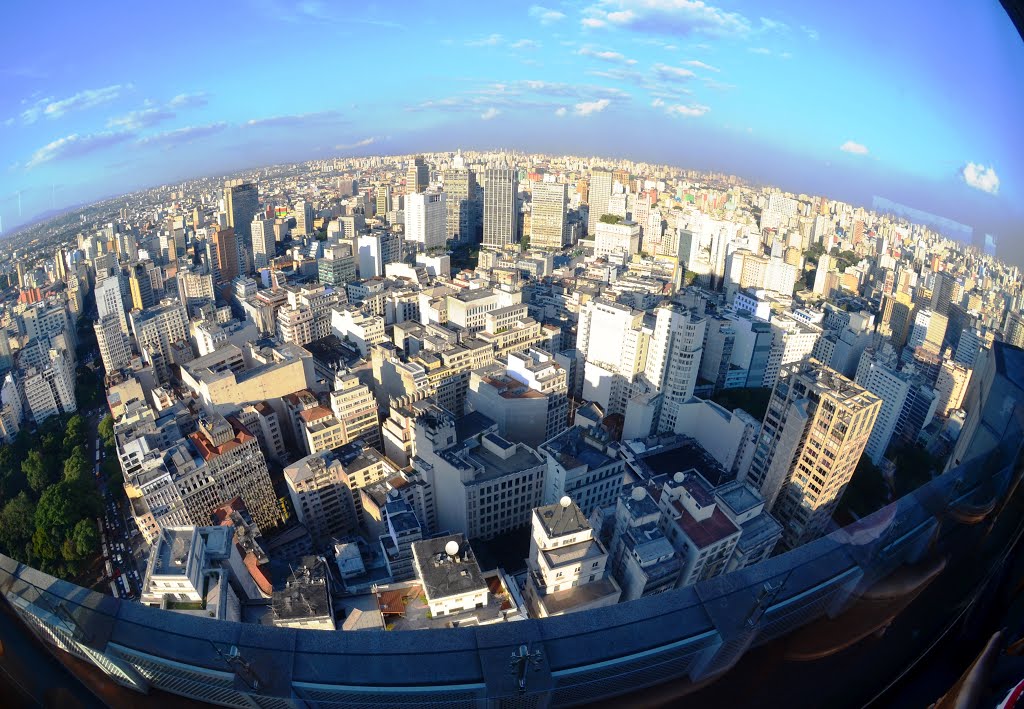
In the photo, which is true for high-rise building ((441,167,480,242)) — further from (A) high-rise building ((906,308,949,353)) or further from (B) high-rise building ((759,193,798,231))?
(A) high-rise building ((906,308,949,353))

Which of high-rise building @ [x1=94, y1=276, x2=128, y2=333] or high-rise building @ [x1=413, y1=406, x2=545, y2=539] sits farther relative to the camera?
high-rise building @ [x1=94, y1=276, x2=128, y2=333]

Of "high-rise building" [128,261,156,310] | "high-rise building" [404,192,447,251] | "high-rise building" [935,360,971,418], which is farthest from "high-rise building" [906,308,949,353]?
"high-rise building" [128,261,156,310]

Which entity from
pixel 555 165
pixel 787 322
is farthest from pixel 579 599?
pixel 555 165

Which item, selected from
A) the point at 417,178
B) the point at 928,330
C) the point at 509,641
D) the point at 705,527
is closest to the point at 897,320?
the point at 928,330

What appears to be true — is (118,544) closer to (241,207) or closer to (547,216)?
(547,216)

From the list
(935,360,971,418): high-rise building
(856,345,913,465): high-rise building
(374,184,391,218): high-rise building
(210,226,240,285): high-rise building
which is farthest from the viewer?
(374,184,391,218): high-rise building

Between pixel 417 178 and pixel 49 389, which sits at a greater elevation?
pixel 417 178

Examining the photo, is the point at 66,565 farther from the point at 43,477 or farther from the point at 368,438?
the point at 368,438
